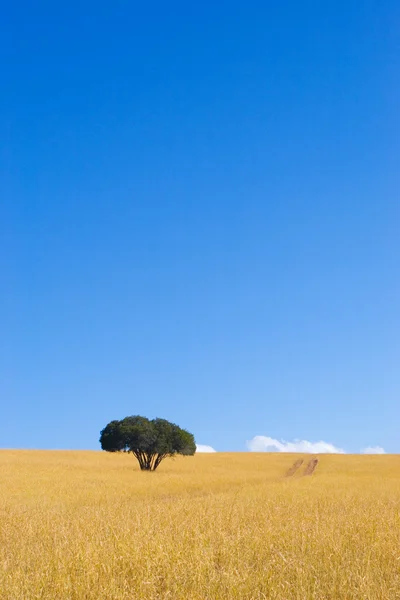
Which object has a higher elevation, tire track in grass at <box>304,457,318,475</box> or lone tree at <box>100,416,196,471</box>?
lone tree at <box>100,416,196,471</box>

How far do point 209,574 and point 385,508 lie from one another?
384 inches

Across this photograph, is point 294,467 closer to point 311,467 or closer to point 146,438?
point 311,467

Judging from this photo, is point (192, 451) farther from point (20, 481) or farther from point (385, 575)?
point (385, 575)

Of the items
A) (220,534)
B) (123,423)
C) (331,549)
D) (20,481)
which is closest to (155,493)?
(20,481)

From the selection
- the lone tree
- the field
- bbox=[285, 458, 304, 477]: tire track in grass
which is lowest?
the field

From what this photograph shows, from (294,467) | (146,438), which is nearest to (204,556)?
(146,438)

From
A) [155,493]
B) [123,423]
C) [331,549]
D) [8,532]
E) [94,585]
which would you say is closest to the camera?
[94,585]

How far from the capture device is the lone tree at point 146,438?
5244 cm

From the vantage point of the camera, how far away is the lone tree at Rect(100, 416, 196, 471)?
52438 mm

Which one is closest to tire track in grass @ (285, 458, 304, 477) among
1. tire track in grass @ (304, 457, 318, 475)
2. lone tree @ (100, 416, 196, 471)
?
tire track in grass @ (304, 457, 318, 475)

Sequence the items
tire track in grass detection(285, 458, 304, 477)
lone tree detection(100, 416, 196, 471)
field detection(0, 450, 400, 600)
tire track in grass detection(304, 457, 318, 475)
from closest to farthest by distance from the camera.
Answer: field detection(0, 450, 400, 600), lone tree detection(100, 416, 196, 471), tire track in grass detection(285, 458, 304, 477), tire track in grass detection(304, 457, 318, 475)

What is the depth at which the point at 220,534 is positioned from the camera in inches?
410

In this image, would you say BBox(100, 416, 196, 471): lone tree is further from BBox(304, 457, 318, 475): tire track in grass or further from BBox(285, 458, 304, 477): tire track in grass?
BBox(304, 457, 318, 475): tire track in grass

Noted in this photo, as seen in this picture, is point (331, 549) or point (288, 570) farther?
point (331, 549)
